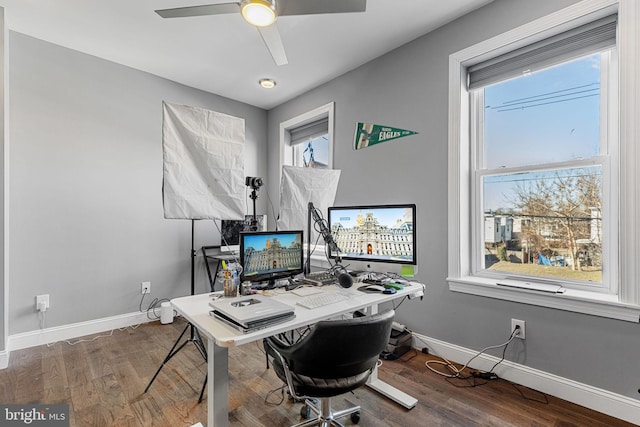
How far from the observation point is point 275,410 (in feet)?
5.88

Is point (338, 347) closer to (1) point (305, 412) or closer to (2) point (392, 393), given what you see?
(1) point (305, 412)

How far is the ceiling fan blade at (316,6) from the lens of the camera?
1.69 m

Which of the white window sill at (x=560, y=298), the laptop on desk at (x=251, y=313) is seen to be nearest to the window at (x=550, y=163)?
the white window sill at (x=560, y=298)

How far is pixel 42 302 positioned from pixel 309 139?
3.25 m

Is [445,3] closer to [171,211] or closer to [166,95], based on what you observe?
[171,211]

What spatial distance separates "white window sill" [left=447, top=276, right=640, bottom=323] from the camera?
168 centimetres

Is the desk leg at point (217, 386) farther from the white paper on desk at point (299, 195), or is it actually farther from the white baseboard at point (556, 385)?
the white baseboard at point (556, 385)

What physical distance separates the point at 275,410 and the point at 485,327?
1595 millimetres

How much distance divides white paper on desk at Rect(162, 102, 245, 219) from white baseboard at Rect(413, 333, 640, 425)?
78.5 inches

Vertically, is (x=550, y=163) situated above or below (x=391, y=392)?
above

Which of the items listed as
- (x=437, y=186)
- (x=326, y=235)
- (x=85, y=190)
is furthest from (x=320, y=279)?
(x=85, y=190)

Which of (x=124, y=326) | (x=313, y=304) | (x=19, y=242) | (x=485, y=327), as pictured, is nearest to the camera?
(x=313, y=304)

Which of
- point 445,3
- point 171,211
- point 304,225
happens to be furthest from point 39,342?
point 445,3

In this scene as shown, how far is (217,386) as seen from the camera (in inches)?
54.3
